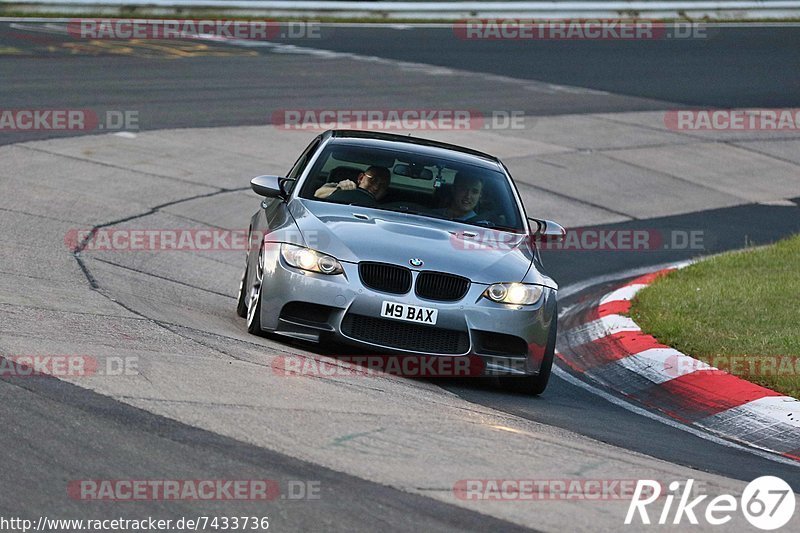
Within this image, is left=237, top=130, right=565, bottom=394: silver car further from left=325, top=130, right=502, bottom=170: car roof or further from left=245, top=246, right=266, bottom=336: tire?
left=325, top=130, right=502, bottom=170: car roof

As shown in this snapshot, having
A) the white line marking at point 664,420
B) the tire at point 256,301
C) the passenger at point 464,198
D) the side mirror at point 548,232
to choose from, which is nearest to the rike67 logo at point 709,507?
the white line marking at point 664,420

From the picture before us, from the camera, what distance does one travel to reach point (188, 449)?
5.52m

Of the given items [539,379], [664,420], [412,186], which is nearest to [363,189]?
[412,186]

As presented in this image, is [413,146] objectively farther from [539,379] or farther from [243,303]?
[539,379]

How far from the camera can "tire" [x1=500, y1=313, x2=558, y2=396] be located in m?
8.29

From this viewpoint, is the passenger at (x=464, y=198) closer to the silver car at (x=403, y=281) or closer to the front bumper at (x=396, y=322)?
the silver car at (x=403, y=281)

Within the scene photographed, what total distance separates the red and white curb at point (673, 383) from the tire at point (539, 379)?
84cm

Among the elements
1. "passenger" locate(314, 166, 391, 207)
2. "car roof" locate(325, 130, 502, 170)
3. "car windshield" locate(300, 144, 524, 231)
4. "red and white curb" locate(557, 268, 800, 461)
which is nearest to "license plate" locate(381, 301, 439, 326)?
"car windshield" locate(300, 144, 524, 231)

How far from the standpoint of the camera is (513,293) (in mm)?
8141

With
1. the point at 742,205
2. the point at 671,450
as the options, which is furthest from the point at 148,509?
the point at 742,205

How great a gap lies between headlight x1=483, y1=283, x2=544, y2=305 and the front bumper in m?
0.04

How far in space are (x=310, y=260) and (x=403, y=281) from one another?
0.60 metres

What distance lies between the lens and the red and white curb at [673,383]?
7.98m

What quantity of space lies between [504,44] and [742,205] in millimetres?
12030
